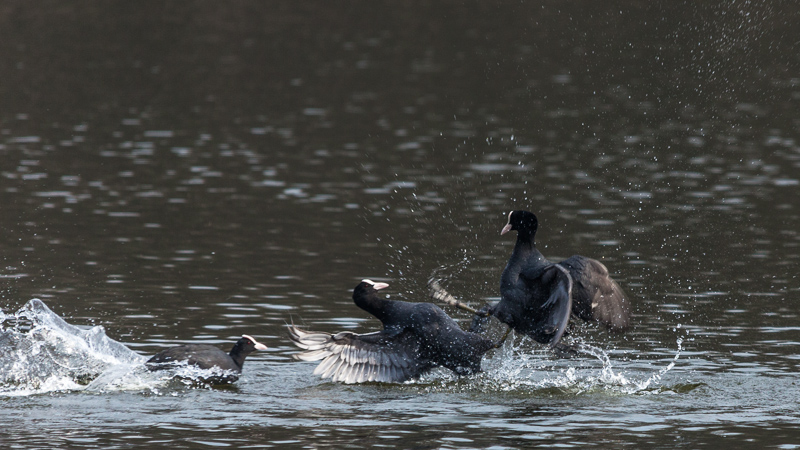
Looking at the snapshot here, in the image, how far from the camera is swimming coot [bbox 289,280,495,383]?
1320 cm

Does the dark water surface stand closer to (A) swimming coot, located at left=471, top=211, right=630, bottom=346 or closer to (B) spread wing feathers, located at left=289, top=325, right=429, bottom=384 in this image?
(B) spread wing feathers, located at left=289, top=325, right=429, bottom=384

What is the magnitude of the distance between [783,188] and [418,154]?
790 cm

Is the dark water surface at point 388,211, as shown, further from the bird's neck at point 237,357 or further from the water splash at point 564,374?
the bird's neck at point 237,357

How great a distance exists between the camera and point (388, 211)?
22.3m

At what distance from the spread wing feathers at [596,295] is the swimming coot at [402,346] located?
1.16 meters

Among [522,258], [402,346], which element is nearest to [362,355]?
[402,346]

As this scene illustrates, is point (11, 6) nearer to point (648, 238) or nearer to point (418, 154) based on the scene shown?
point (418, 154)

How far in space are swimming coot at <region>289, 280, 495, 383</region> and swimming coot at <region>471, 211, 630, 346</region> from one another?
525 millimetres

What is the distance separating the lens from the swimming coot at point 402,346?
13195mm

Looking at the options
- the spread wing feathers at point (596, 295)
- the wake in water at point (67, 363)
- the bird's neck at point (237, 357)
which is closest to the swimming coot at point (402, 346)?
the bird's neck at point (237, 357)

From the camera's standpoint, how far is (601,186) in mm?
24266

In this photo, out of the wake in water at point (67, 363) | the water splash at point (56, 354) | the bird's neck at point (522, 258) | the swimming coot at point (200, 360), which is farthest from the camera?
the bird's neck at point (522, 258)

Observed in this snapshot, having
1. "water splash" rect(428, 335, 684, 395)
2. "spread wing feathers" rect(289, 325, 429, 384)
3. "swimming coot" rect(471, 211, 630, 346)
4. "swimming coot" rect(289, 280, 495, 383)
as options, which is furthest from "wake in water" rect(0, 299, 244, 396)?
"swimming coot" rect(471, 211, 630, 346)

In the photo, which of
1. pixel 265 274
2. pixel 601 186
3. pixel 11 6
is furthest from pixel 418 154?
pixel 11 6
